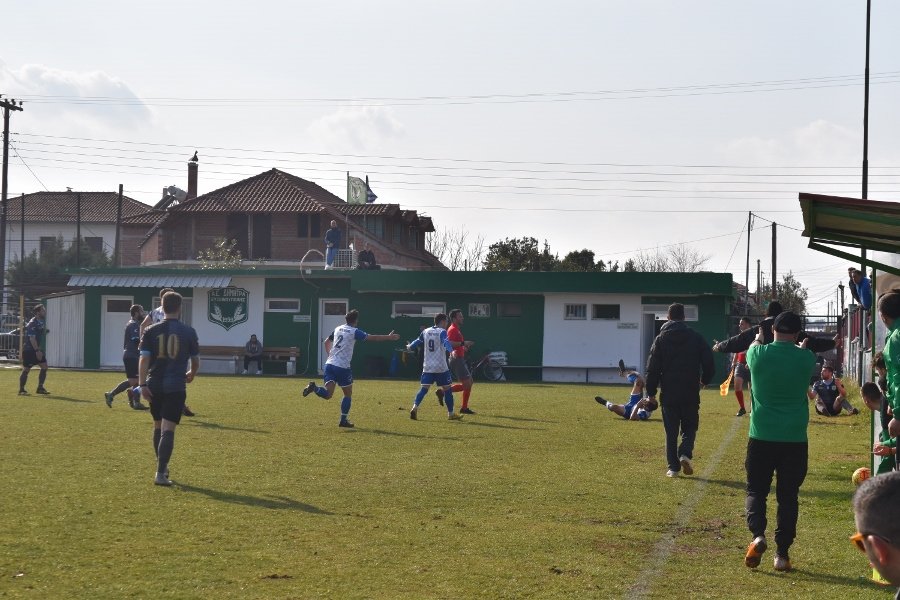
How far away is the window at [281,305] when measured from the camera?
40.1 metres

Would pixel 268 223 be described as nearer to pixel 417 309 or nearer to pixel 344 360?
pixel 417 309

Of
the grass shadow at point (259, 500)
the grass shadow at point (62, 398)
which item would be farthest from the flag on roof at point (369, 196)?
the grass shadow at point (259, 500)

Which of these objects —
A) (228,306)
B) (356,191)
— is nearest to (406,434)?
(228,306)

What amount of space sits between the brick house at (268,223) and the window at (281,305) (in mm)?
22245

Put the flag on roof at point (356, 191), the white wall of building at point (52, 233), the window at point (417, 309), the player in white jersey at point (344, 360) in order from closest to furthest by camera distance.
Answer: the player in white jersey at point (344, 360) → the window at point (417, 309) → the flag on roof at point (356, 191) → the white wall of building at point (52, 233)

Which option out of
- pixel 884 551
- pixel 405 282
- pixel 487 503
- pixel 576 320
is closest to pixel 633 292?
pixel 576 320

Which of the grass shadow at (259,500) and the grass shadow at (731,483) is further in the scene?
the grass shadow at (731,483)

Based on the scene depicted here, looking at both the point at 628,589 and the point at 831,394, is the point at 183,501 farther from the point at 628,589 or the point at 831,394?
the point at 831,394

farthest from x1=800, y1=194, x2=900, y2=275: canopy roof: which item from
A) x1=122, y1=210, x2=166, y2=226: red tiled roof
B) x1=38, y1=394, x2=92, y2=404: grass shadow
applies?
x1=122, y1=210, x2=166, y2=226: red tiled roof

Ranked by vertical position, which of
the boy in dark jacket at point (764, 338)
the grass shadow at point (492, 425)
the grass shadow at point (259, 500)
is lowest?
the grass shadow at point (492, 425)

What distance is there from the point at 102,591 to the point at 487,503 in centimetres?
430

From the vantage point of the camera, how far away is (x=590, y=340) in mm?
38688

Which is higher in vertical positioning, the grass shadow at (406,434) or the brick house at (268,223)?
the brick house at (268,223)

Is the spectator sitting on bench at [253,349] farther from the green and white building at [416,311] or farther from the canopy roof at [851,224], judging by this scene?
the canopy roof at [851,224]
